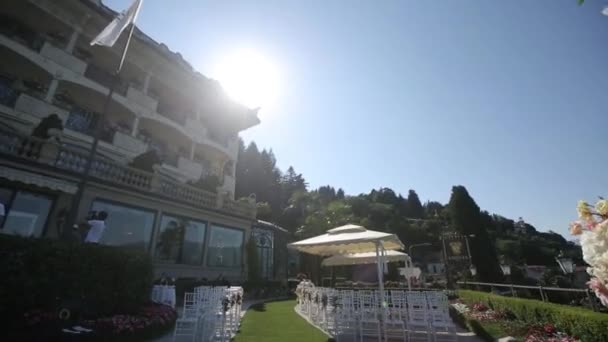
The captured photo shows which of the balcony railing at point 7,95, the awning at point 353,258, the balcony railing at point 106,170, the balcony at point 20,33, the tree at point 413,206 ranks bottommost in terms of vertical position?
the awning at point 353,258

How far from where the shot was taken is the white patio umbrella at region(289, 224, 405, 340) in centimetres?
807

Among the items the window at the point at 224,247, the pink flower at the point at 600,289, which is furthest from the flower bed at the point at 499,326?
the window at the point at 224,247

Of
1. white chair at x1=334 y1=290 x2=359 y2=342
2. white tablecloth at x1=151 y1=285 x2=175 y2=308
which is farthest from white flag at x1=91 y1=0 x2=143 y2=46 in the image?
white chair at x1=334 y1=290 x2=359 y2=342

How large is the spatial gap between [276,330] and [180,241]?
8.29 meters

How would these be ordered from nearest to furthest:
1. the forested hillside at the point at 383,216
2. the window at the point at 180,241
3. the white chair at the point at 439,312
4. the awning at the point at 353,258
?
1. the white chair at the point at 439,312
2. the window at the point at 180,241
3. the awning at the point at 353,258
4. the forested hillside at the point at 383,216

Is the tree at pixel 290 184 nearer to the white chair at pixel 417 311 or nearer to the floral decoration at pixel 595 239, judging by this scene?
the white chair at pixel 417 311

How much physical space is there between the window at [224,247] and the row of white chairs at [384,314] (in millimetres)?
9085

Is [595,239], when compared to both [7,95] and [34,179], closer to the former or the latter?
[34,179]

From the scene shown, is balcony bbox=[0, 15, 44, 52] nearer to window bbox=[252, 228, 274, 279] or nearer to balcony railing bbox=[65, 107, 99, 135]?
balcony railing bbox=[65, 107, 99, 135]

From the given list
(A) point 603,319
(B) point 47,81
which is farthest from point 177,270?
(A) point 603,319

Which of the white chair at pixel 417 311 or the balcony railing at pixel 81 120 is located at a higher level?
the balcony railing at pixel 81 120

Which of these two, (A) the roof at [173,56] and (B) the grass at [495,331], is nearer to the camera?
(B) the grass at [495,331]

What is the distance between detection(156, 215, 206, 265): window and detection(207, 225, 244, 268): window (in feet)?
2.24

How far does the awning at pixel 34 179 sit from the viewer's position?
933 cm
